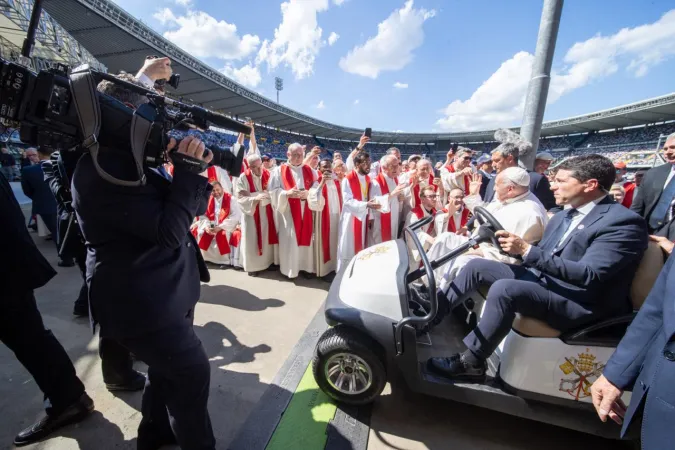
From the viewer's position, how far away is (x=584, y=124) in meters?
31.1

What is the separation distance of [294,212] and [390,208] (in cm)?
150

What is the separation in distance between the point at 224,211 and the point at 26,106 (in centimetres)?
413

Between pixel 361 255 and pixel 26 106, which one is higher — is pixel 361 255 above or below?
below

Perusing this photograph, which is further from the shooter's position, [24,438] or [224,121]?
[24,438]

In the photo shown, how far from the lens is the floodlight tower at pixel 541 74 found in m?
3.37

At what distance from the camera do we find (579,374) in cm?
176

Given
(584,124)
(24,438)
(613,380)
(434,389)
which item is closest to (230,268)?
(24,438)

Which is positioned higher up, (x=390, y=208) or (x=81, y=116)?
(x=81, y=116)

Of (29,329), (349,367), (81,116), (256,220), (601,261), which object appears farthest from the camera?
(256,220)

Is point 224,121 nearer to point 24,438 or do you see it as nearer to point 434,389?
point 434,389

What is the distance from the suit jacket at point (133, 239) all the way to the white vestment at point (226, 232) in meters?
3.71

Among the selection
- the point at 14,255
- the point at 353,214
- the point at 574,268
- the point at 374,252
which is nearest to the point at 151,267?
the point at 14,255

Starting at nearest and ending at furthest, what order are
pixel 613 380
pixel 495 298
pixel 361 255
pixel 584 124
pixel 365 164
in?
pixel 613 380 → pixel 495 298 → pixel 361 255 → pixel 365 164 → pixel 584 124

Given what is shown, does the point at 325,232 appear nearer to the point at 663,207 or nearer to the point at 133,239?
the point at 133,239
